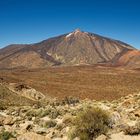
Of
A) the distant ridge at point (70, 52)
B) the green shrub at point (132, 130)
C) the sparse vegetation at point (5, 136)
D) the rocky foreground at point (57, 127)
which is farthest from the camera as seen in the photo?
the distant ridge at point (70, 52)

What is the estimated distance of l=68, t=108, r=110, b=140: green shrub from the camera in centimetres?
1132

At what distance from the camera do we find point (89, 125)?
11461 millimetres

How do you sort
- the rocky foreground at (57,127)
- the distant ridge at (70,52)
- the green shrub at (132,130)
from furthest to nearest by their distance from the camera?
the distant ridge at (70,52) → the rocky foreground at (57,127) → the green shrub at (132,130)

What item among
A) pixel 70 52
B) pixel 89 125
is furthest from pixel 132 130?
→ pixel 70 52

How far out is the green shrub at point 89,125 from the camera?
11.3m

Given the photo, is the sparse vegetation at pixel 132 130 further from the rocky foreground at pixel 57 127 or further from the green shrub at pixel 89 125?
the green shrub at pixel 89 125

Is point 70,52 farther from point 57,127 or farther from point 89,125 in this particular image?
point 89,125

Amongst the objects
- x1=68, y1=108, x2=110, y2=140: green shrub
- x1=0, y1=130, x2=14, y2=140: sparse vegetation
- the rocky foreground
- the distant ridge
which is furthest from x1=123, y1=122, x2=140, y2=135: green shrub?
the distant ridge

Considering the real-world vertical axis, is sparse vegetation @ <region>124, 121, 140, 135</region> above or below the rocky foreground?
above

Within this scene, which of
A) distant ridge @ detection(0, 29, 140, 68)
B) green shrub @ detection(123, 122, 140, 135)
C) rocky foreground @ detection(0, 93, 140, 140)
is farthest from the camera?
distant ridge @ detection(0, 29, 140, 68)

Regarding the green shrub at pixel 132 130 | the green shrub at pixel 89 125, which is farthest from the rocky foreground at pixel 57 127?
the green shrub at pixel 89 125

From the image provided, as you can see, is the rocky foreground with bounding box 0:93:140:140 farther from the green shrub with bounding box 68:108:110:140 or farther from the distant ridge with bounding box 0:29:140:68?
the distant ridge with bounding box 0:29:140:68

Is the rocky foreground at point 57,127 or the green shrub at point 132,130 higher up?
the green shrub at point 132,130

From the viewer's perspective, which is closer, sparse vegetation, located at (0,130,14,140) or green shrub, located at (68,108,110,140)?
green shrub, located at (68,108,110,140)
